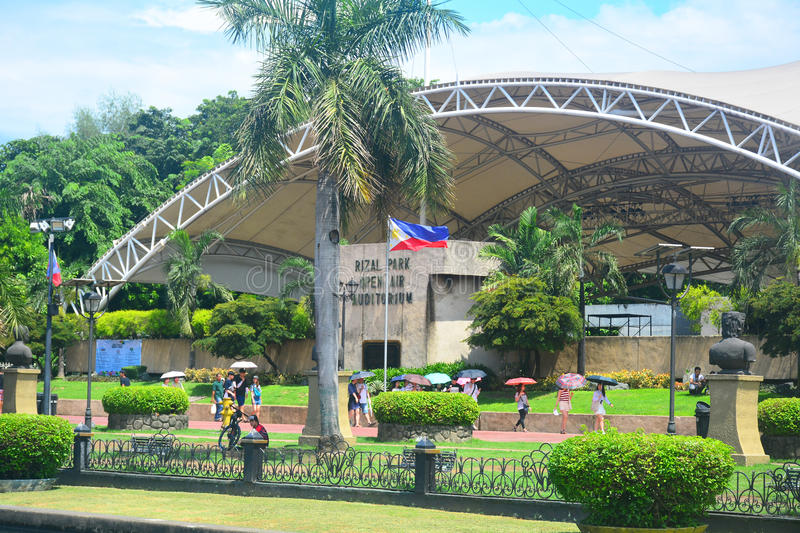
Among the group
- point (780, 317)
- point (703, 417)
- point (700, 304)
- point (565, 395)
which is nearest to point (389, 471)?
point (703, 417)

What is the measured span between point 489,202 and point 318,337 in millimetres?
41594

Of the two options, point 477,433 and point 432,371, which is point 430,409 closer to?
point 477,433

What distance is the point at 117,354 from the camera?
181ft

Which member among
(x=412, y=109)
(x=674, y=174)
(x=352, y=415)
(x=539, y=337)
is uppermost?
(x=674, y=174)

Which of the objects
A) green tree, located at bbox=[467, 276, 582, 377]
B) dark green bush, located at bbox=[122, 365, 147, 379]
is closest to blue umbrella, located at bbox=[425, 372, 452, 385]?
green tree, located at bbox=[467, 276, 582, 377]

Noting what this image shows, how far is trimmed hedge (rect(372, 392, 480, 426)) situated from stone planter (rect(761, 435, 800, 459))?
815 centimetres

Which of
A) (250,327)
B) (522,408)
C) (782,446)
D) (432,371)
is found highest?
(250,327)

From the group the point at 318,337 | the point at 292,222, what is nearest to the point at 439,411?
the point at 318,337

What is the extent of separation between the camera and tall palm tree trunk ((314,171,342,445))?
21.0m

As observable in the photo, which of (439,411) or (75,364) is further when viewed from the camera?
(75,364)

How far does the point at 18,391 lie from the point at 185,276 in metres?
26.4

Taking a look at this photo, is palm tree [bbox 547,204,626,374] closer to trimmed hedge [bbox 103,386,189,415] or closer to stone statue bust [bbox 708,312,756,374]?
trimmed hedge [bbox 103,386,189,415]

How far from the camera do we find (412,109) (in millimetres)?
21797

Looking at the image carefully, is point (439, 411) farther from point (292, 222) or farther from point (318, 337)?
point (292, 222)
